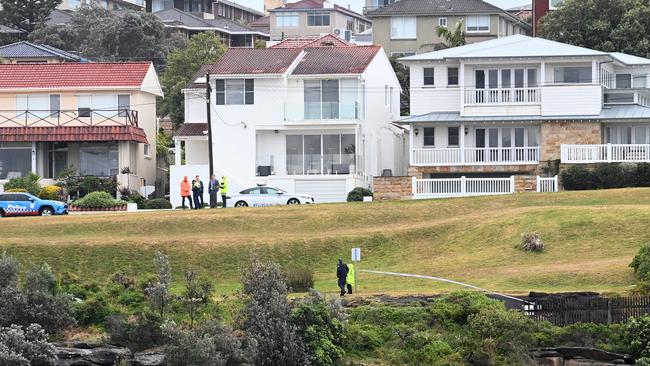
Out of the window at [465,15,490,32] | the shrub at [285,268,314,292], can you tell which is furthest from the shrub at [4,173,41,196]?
the window at [465,15,490,32]

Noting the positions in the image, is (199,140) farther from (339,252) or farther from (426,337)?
(426,337)

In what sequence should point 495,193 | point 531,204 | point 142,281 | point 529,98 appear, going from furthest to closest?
1. point 529,98
2. point 495,193
3. point 531,204
4. point 142,281

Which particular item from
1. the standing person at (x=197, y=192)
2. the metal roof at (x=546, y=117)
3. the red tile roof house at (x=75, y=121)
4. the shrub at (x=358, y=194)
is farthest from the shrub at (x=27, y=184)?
the metal roof at (x=546, y=117)

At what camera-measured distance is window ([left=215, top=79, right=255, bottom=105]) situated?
82125mm

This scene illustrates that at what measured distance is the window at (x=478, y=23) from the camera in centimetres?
11475

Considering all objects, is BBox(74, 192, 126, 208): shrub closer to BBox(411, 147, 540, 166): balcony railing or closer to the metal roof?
BBox(411, 147, 540, 166): balcony railing

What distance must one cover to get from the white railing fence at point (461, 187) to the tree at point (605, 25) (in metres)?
21.5

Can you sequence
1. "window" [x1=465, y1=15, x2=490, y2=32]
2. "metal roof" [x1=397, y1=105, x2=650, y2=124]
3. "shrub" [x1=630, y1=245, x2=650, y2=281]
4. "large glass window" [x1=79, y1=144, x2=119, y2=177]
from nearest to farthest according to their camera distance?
"shrub" [x1=630, y1=245, x2=650, y2=281] < "metal roof" [x1=397, y1=105, x2=650, y2=124] < "large glass window" [x1=79, y1=144, x2=119, y2=177] < "window" [x1=465, y1=15, x2=490, y2=32]

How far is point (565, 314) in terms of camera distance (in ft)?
145

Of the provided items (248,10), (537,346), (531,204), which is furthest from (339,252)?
(248,10)

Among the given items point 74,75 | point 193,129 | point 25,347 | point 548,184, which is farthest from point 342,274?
point 74,75

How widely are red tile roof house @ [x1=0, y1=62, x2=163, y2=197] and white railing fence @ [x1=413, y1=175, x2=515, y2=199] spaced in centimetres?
1801

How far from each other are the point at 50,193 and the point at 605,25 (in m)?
34.0

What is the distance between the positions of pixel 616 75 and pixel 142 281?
1620 inches
